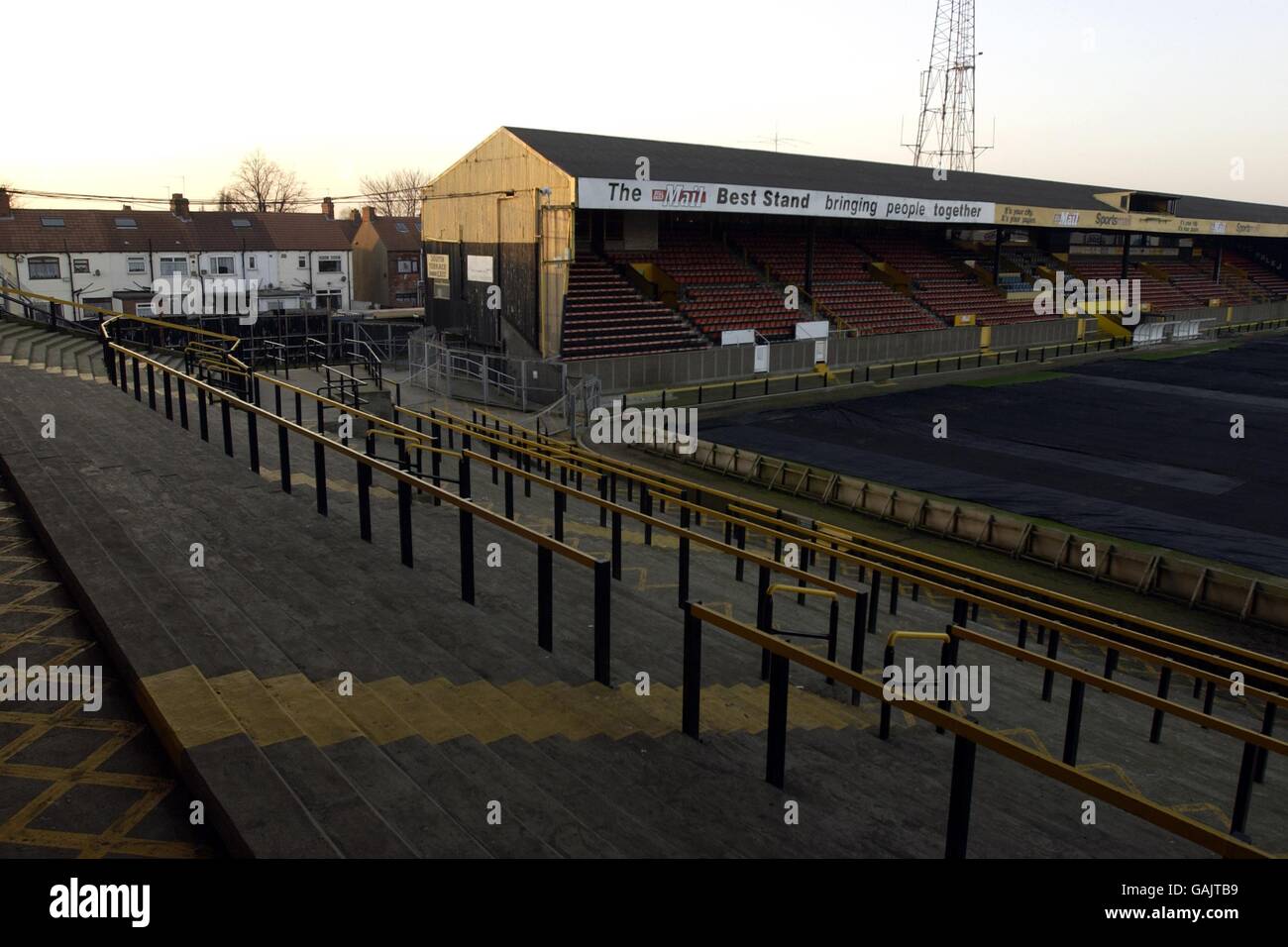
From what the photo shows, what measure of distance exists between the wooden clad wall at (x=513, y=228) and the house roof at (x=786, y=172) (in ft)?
2.96

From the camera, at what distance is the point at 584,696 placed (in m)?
5.89

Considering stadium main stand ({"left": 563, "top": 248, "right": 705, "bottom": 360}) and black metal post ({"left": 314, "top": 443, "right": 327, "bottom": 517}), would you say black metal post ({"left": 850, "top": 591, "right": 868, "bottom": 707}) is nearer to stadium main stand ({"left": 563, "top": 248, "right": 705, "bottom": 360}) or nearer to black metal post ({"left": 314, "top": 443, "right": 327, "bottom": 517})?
black metal post ({"left": 314, "top": 443, "right": 327, "bottom": 517})

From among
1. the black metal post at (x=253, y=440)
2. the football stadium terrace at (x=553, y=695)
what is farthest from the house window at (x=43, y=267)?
the black metal post at (x=253, y=440)

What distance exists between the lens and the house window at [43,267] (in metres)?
49.7

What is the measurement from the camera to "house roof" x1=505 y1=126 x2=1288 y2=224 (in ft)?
114

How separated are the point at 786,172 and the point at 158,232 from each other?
3875cm

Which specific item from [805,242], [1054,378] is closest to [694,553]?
[1054,378]

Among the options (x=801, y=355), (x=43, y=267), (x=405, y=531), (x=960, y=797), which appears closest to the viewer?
(x=960, y=797)

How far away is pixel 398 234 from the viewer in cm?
7169

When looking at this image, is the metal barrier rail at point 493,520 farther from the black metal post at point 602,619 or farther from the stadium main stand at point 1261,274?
the stadium main stand at point 1261,274

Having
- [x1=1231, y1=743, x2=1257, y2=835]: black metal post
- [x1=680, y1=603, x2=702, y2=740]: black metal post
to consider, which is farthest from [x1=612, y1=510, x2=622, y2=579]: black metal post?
[x1=1231, y1=743, x2=1257, y2=835]: black metal post

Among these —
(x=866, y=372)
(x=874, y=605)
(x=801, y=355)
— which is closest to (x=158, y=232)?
(x=801, y=355)

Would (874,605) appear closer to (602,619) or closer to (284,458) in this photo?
(602,619)
